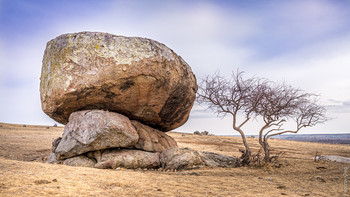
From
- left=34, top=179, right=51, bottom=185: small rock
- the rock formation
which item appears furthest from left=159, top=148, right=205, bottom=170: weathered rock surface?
left=34, top=179, right=51, bottom=185: small rock

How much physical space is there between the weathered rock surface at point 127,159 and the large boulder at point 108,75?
6.34 ft

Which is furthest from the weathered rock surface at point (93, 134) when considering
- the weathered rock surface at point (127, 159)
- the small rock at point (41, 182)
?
the small rock at point (41, 182)

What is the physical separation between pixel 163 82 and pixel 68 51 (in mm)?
3785

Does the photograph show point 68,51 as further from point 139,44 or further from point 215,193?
point 215,193

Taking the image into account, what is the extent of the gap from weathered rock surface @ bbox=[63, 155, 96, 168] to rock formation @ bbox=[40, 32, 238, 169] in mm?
34

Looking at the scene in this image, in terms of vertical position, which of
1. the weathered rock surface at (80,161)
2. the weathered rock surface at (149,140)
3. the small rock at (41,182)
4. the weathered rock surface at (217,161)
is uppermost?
the weathered rock surface at (149,140)

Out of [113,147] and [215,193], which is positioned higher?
[113,147]

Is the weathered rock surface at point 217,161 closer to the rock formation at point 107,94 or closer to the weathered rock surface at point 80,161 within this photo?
the rock formation at point 107,94

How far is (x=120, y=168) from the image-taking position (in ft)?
27.9

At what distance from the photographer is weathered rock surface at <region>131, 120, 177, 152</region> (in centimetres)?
1018

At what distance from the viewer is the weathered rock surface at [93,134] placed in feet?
28.2

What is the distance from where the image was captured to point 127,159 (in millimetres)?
8969

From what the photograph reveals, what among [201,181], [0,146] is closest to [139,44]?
[201,181]

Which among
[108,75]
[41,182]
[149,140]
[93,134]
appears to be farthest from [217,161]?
[41,182]
